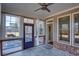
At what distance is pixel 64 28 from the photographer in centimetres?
488

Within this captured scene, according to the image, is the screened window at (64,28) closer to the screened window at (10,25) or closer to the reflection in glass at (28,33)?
the reflection in glass at (28,33)

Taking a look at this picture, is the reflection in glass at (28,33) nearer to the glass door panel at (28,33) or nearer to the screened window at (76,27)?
the glass door panel at (28,33)

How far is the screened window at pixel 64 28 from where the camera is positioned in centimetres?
488

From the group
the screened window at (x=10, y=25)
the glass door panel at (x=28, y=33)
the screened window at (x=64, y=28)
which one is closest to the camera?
the screened window at (x=10, y=25)

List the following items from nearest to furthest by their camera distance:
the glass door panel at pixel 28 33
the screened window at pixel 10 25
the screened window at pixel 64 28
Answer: the screened window at pixel 10 25
the screened window at pixel 64 28
the glass door panel at pixel 28 33

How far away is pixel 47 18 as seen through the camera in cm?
421

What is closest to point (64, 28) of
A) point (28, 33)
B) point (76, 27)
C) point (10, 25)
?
point (76, 27)

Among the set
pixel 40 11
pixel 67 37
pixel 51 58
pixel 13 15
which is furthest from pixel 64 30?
pixel 51 58

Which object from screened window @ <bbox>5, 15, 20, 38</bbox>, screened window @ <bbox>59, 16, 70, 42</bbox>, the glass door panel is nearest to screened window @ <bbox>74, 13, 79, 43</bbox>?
screened window @ <bbox>59, 16, 70, 42</bbox>

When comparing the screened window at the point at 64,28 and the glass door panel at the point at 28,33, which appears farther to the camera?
the glass door panel at the point at 28,33

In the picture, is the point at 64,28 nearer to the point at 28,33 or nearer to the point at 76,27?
the point at 76,27

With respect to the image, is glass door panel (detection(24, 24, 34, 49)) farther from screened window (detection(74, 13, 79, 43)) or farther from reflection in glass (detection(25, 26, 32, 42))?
screened window (detection(74, 13, 79, 43))

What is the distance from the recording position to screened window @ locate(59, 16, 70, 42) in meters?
4.88

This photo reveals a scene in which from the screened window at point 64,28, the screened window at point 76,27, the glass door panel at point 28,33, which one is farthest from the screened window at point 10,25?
the screened window at point 76,27
